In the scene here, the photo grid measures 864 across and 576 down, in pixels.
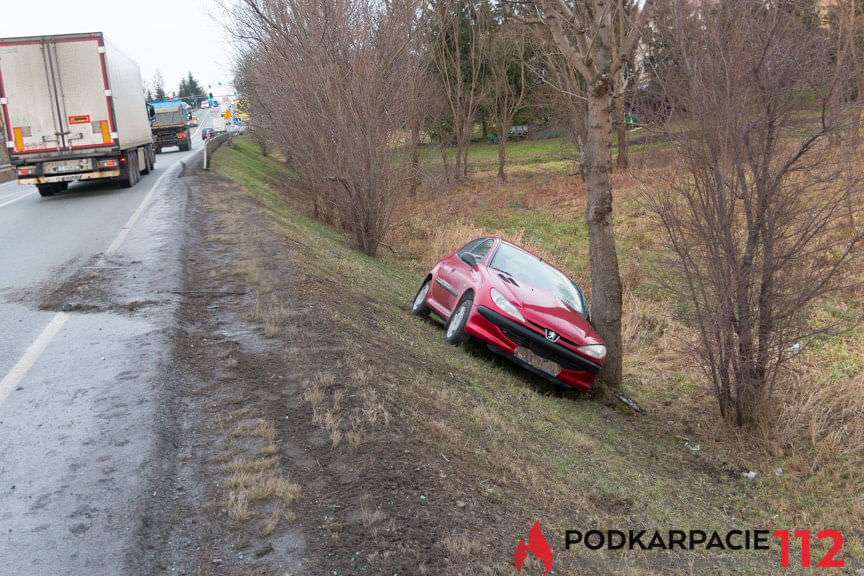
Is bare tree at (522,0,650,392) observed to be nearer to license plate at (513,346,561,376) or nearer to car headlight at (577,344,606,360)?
car headlight at (577,344,606,360)

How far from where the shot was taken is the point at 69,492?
399cm

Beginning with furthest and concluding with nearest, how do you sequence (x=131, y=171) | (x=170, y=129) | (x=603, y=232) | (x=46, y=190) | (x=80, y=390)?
1. (x=170, y=129)
2. (x=131, y=171)
3. (x=46, y=190)
4. (x=603, y=232)
5. (x=80, y=390)

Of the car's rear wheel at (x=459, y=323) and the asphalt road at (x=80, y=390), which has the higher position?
the asphalt road at (x=80, y=390)

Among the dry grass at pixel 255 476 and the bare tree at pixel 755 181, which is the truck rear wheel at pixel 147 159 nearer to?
the bare tree at pixel 755 181

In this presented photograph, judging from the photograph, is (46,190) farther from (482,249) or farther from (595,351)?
(595,351)

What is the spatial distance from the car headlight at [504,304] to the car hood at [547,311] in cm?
5

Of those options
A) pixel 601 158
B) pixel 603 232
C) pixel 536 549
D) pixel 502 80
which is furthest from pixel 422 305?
pixel 502 80

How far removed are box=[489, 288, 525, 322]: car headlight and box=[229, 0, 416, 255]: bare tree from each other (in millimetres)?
7128

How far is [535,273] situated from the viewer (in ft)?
30.2

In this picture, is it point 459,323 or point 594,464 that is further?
point 459,323

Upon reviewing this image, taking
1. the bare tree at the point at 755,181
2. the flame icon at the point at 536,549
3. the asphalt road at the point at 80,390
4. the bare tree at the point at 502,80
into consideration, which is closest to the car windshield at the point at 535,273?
the bare tree at the point at 755,181

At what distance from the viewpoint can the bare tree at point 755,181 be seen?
653 centimetres

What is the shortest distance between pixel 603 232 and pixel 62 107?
14622 mm

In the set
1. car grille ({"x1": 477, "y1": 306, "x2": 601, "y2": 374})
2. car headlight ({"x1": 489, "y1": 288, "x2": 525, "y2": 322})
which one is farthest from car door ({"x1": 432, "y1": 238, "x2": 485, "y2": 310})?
car grille ({"x1": 477, "y1": 306, "x2": 601, "y2": 374})
